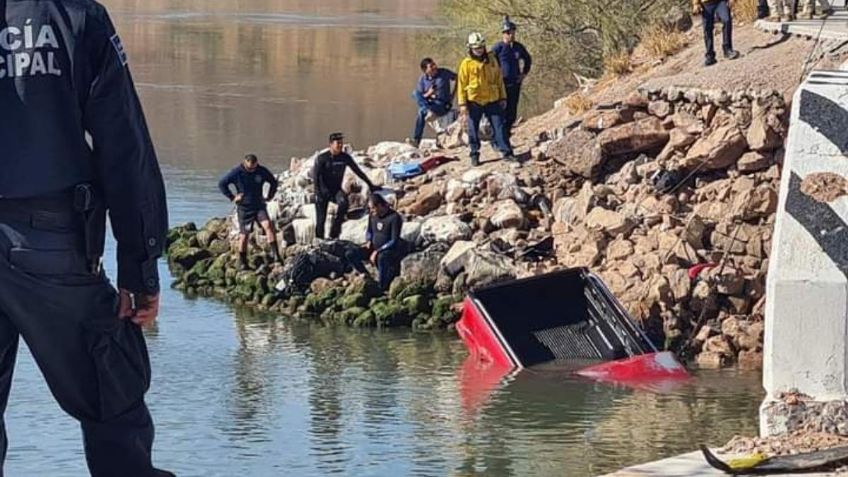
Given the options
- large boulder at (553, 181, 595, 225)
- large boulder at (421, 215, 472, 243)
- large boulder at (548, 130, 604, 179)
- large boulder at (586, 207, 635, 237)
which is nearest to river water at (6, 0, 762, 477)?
large boulder at (421, 215, 472, 243)

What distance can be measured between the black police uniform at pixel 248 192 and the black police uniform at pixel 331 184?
69 cm

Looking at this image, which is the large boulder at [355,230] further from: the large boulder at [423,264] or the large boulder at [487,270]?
the large boulder at [487,270]

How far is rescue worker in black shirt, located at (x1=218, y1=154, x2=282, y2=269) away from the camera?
21.7 meters

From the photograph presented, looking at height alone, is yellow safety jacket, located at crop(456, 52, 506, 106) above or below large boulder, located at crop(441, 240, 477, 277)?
above

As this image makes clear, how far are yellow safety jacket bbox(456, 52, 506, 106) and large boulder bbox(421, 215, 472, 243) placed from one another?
1612 mm

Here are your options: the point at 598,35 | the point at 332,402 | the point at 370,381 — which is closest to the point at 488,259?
the point at 370,381

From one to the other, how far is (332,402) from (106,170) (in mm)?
9714

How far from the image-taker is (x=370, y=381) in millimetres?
15719

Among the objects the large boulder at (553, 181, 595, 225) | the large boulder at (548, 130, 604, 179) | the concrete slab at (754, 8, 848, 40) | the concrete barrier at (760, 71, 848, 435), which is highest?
the concrete barrier at (760, 71, 848, 435)

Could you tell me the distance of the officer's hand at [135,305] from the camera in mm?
4711

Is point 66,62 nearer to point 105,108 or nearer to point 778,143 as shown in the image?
point 105,108

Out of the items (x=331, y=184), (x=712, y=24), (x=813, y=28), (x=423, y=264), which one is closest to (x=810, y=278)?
(x=423, y=264)

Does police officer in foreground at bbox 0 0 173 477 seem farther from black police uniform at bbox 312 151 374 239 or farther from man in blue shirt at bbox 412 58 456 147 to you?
man in blue shirt at bbox 412 58 456 147

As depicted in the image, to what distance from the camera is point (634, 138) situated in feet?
67.0
